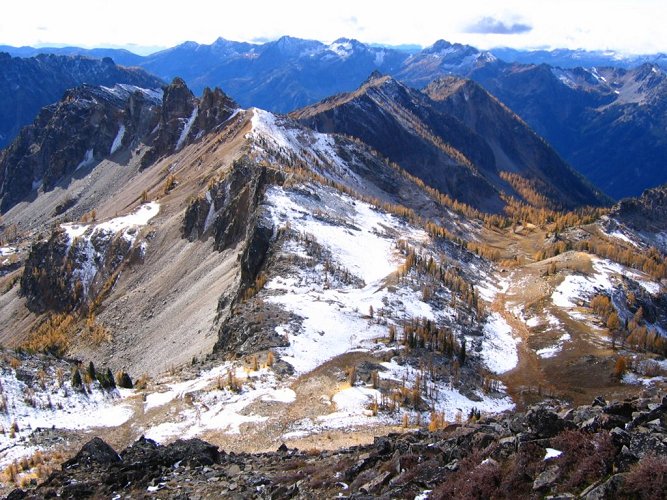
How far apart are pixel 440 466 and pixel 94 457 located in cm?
2137

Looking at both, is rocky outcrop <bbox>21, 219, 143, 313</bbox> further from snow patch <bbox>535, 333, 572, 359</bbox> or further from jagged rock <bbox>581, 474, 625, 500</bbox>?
jagged rock <bbox>581, 474, 625, 500</bbox>

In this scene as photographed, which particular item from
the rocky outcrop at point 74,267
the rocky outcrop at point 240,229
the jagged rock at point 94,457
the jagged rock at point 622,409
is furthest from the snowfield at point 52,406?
the rocky outcrop at point 74,267

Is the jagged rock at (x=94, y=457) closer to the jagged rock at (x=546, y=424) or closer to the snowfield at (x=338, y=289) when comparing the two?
the snowfield at (x=338, y=289)

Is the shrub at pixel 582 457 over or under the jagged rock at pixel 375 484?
over

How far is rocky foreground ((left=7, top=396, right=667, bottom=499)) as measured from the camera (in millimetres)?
16766

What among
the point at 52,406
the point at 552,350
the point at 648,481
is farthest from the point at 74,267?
the point at 648,481

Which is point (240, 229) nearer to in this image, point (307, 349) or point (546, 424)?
point (307, 349)

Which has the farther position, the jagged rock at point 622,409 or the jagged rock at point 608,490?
the jagged rock at point 622,409

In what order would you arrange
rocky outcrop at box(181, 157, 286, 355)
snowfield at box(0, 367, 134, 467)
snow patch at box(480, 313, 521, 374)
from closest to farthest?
snowfield at box(0, 367, 134, 467)
rocky outcrop at box(181, 157, 286, 355)
snow patch at box(480, 313, 521, 374)

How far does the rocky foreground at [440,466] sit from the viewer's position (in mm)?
16766

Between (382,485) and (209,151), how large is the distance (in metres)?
154

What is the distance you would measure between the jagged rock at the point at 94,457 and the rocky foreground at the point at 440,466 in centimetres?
6

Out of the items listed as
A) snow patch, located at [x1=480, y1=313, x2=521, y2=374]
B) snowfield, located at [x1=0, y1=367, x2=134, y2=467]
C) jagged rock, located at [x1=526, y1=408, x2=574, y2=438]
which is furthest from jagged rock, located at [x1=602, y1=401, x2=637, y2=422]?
snow patch, located at [x1=480, y1=313, x2=521, y2=374]

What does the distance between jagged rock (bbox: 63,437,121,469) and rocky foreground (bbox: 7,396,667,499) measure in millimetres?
59
